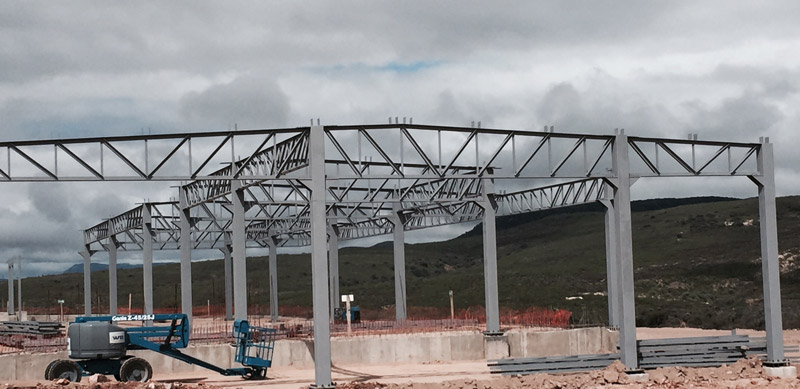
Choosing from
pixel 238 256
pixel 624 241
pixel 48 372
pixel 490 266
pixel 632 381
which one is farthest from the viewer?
pixel 490 266

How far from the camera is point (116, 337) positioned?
106ft

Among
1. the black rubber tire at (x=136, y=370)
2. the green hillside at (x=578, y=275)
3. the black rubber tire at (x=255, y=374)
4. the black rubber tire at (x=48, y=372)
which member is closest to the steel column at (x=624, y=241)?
the black rubber tire at (x=255, y=374)

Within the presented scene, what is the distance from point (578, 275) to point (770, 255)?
8114cm

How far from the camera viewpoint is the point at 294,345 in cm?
3878

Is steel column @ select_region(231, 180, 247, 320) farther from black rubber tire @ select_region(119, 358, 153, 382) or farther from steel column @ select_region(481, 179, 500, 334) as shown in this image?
steel column @ select_region(481, 179, 500, 334)

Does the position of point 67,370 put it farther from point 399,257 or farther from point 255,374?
point 399,257

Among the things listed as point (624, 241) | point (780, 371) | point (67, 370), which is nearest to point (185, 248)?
point (67, 370)

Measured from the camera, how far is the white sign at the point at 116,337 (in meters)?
32.2

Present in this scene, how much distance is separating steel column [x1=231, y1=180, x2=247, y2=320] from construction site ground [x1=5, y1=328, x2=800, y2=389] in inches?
131

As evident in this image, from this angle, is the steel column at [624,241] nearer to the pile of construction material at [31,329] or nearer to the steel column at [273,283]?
the pile of construction material at [31,329]

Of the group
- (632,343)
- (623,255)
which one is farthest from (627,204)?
(632,343)

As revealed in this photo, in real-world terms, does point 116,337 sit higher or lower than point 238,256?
lower

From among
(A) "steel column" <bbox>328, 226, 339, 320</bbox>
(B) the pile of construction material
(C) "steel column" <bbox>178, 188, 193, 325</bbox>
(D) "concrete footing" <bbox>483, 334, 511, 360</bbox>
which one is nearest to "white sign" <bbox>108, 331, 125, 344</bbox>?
(C) "steel column" <bbox>178, 188, 193, 325</bbox>

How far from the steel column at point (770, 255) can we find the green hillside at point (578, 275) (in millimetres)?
21593
